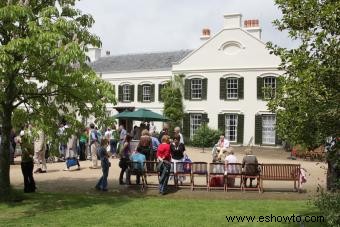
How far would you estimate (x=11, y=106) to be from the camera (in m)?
12.1

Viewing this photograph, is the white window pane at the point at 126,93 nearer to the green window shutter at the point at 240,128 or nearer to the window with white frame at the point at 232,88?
the window with white frame at the point at 232,88

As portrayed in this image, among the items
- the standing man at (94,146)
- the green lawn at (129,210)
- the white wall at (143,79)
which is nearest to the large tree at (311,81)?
the green lawn at (129,210)

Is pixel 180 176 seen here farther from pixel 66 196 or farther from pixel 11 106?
pixel 11 106

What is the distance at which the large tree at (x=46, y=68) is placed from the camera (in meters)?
10.5

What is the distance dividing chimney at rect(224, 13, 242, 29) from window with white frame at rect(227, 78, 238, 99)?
3720mm

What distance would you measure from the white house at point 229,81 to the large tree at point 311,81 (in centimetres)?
2394

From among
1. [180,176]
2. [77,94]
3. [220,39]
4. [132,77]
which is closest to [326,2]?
[77,94]

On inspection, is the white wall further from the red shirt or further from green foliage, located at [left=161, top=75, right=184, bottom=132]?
the red shirt

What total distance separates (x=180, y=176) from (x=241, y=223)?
4.75 m

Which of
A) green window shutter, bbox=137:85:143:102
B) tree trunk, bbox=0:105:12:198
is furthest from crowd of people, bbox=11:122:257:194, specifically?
green window shutter, bbox=137:85:143:102

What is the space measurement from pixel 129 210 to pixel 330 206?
15.2 feet

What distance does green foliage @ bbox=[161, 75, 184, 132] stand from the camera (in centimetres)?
3569

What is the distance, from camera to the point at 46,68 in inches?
448

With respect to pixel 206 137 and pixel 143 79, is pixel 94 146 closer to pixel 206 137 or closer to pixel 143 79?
pixel 206 137
